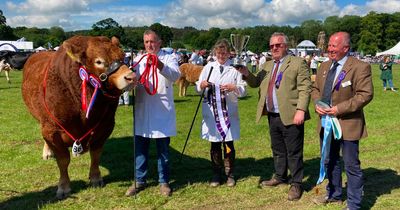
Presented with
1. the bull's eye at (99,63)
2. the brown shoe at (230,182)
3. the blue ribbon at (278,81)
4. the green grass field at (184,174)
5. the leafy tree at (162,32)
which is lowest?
the green grass field at (184,174)

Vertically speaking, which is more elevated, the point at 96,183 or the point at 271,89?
the point at 271,89

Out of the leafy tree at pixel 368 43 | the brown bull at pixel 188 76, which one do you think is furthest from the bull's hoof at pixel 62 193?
the leafy tree at pixel 368 43

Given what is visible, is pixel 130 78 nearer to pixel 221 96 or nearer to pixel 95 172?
pixel 221 96

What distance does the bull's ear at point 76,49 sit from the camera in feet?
16.1

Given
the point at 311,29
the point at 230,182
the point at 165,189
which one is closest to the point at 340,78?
the point at 230,182

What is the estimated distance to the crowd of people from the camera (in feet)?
15.9

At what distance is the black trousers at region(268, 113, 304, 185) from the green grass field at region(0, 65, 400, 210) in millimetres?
387

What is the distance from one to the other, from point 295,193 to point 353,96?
1.67 meters

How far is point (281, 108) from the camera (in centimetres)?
553

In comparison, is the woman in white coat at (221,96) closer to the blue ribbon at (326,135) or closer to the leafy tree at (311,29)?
the blue ribbon at (326,135)

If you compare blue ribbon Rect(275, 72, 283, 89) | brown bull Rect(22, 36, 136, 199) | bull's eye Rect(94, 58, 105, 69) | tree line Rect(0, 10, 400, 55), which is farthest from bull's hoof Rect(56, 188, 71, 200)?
tree line Rect(0, 10, 400, 55)

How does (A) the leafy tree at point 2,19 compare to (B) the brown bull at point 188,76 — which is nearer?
(B) the brown bull at point 188,76

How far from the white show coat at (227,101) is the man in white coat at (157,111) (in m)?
0.63

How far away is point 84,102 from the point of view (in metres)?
5.10
